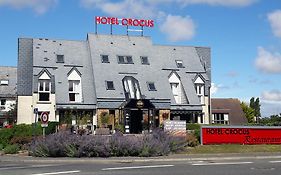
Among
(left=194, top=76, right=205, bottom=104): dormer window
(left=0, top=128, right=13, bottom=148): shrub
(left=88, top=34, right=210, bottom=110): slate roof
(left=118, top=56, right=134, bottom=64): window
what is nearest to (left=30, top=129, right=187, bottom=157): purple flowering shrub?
(left=0, top=128, right=13, bottom=148): shrub

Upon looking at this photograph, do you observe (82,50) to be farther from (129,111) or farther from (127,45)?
(129,111)

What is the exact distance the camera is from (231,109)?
8019 cm

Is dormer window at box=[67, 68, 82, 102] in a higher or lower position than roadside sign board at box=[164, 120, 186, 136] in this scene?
higher

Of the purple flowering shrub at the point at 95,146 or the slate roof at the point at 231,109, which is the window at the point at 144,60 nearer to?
the purple flowering shrub at the point at 95,146

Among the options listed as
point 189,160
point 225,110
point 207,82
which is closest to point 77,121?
point 207,82

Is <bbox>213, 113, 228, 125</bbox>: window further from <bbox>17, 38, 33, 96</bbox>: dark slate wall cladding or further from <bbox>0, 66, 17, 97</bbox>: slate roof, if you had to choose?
<bbox>17, 38, 33, 96</bbox>: dark slate wall cladding

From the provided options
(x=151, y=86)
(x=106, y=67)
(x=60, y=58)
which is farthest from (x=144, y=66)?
(x=60, y=58)

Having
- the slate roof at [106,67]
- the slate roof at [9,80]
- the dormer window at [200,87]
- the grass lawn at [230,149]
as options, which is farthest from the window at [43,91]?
the slate roof at [9,80]

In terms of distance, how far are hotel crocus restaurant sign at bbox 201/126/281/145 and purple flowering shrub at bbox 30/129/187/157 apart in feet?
15.8

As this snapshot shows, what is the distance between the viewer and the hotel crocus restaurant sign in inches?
1093

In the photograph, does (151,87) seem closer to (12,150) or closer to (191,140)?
(191,140)

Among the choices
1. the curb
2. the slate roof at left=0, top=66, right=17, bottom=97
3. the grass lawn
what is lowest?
the curb

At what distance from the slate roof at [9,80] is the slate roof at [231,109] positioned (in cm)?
3335

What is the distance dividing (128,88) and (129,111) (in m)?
4.87
